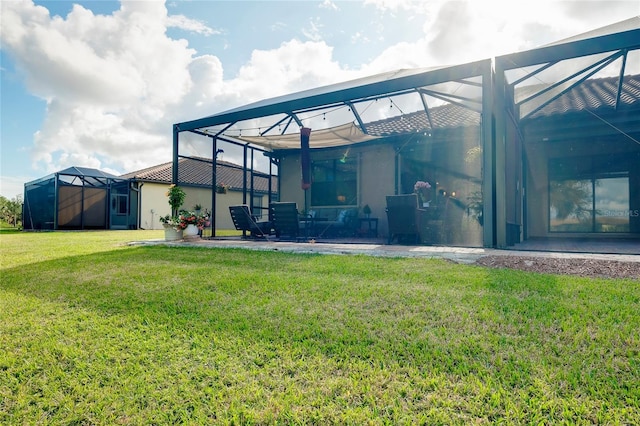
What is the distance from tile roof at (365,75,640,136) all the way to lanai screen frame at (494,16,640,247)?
2326 mm

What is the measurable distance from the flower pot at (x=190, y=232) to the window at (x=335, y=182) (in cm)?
447

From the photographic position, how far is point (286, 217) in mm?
7242

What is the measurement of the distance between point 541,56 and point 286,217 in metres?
5.25

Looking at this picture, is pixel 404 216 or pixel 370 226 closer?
pixel 404 216

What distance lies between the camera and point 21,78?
32.9 ft

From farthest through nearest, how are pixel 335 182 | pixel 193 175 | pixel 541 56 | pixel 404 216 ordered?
pixel 193 175 < pixel 335 182 < pixel 404 216 < pixel 541 56

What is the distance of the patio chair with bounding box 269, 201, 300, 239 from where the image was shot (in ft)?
23.3

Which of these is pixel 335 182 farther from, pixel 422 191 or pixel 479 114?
pixel 479 114

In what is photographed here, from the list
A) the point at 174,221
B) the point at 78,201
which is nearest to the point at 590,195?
A: the point at 174,221

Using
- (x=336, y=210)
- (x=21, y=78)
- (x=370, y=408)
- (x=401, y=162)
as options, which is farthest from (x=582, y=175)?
(x=21, y=78)

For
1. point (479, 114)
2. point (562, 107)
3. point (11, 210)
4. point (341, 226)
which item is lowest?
point (341, 226)

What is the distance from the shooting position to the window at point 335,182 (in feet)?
35.1

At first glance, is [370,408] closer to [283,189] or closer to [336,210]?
[336,210]

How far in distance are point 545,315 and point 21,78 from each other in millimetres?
14053
